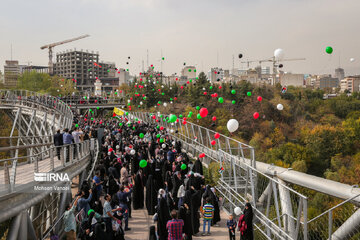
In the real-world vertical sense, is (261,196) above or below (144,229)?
above

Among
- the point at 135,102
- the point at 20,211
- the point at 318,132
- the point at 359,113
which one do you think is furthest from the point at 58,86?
the point at 20,211

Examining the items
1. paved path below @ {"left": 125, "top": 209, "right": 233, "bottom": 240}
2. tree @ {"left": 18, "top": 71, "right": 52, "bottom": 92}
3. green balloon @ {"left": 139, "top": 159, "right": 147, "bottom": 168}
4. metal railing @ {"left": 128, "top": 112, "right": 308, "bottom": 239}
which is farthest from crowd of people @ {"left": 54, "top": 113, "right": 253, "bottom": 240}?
tree @ {"left": 18, "top": 71, "right": 52, "bottom": 92}

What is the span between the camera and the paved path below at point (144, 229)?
7.96 metres

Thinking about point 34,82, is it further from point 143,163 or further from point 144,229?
point 144,229

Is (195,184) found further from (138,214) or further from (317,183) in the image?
(317,183)

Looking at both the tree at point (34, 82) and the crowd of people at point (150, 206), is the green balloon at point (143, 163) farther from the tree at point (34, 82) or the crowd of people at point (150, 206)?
the tree at point (34, 82)

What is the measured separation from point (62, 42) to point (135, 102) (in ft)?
341

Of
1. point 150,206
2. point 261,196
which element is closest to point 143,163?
point 150,206

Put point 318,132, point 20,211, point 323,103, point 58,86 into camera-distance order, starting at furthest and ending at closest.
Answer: point 58,86, point 323,103, point 318,132, point 20,211

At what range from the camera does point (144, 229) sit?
8391mm

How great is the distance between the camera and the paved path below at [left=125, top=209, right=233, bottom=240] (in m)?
7.96

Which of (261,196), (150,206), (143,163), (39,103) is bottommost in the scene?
(150,206)

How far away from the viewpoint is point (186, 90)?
59.4 meters

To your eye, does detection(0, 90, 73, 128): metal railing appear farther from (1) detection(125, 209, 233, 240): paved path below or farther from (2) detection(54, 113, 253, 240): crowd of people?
(1) detection(125, 209, 233, 240): paved path below
